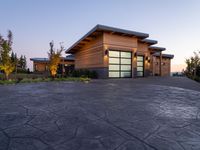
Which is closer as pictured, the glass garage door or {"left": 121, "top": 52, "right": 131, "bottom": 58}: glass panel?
the glass garage door

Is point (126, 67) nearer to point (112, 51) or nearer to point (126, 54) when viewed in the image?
point (126, 54)

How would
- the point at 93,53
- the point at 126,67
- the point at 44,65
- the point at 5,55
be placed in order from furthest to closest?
the point at 44,65 < the point at 93,53 < the point at 126,67 < the point at 5,55

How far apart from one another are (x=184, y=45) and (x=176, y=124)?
2560 centimetres

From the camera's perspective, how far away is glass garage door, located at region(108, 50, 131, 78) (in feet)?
41.1

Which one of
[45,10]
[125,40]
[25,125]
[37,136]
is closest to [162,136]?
[37,136]

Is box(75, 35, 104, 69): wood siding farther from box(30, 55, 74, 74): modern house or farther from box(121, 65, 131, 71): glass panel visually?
box(30, 55, 74, 74): modern house

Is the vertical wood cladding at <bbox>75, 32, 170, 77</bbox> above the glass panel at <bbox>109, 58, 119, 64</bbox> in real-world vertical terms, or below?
above

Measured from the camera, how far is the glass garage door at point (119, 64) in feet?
41.1

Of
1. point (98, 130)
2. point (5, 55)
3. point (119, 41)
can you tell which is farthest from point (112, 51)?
point (98, 130)

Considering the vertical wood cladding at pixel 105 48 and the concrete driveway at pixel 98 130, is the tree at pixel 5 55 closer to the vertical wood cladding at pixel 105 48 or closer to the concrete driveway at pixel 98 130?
the vertical wood cladding at pixel 105 48

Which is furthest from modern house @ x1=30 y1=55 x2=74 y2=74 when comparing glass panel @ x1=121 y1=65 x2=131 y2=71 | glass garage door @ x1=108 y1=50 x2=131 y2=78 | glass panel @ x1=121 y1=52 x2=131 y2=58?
glass panel @ x1=121 y1=52 x2=131 y2=58

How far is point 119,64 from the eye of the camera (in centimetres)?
1292

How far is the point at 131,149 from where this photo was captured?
141 centimetres

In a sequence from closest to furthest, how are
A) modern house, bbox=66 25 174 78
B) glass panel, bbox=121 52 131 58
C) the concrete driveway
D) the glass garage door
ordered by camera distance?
the concrete driveway, modern house, bbox=66 25 174 78, the glass garage door, glass panel, bbox=121 52 131 58
